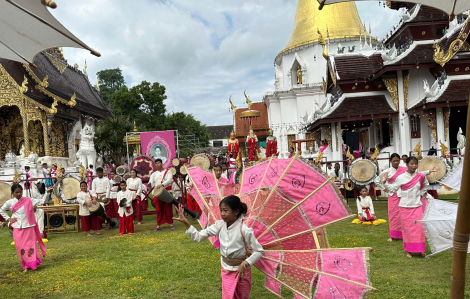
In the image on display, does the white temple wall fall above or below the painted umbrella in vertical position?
above

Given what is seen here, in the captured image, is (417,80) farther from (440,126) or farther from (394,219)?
(394,219)

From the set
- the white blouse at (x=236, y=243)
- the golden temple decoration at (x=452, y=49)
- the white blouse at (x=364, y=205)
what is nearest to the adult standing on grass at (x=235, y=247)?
the white blouse at (x=236, y=243)

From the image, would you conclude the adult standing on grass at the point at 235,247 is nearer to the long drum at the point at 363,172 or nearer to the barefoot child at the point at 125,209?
the barefoot child at the point at 125,209

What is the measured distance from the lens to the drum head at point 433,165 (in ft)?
29.5

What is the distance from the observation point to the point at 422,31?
15906 millimetres

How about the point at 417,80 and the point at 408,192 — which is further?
the point at 417,80

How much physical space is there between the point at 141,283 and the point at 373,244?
14.0 feet

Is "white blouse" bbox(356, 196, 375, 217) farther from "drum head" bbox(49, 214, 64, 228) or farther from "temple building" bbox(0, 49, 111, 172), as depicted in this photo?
"temple building" bbox(0, 49, 111, 172)

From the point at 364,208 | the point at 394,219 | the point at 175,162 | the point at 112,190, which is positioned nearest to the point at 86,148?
the point at 112,190

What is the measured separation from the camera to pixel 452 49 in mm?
13766

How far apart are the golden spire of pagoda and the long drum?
67.9 ft

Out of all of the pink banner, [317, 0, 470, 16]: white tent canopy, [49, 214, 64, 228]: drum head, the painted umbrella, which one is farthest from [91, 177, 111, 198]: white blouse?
[317, 0, 470, 16]: white tent canopy

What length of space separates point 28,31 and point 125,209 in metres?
6.36

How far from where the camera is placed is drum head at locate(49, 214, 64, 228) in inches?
424
